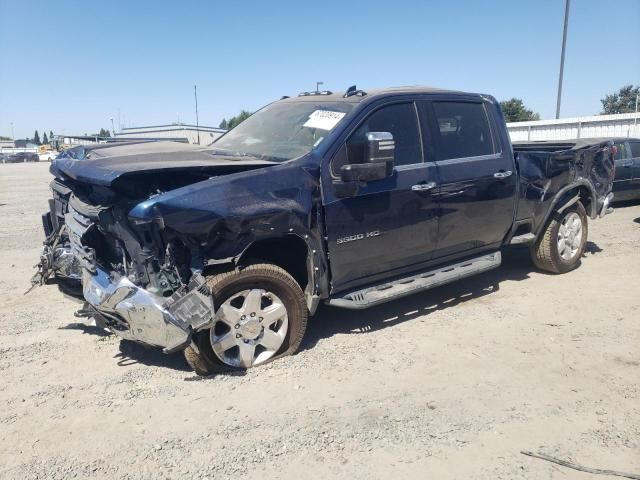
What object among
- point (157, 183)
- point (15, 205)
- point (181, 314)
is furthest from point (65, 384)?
point (15, 205)

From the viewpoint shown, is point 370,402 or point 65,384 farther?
point 65,384

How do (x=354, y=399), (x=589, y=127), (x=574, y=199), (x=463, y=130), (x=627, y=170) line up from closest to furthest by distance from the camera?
(x=354, y=399)
(x=463, y=130)
(x=574, y=199)
(x=627, y=170)
(x=589, y=127)

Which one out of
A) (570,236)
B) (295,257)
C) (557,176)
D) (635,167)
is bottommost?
(570,236)

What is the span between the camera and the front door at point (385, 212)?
398cm

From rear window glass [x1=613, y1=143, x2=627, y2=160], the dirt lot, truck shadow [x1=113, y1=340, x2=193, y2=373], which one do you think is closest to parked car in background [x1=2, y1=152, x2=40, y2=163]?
rear window glass [x1=613, y1=143, x2=627, y2=160]

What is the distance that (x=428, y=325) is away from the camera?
4688 millimetres

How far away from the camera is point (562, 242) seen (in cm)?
613

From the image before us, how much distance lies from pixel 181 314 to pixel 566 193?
4.80 m

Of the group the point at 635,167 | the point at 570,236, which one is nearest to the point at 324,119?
the point at 570,236

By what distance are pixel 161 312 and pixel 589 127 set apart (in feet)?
68.7

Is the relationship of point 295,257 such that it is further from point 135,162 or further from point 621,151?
point 621,151

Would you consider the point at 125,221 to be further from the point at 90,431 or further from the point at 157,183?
the point at 90,431

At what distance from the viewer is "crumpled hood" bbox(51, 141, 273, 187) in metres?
3.34

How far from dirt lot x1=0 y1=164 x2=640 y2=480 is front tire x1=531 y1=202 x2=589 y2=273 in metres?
0.87
